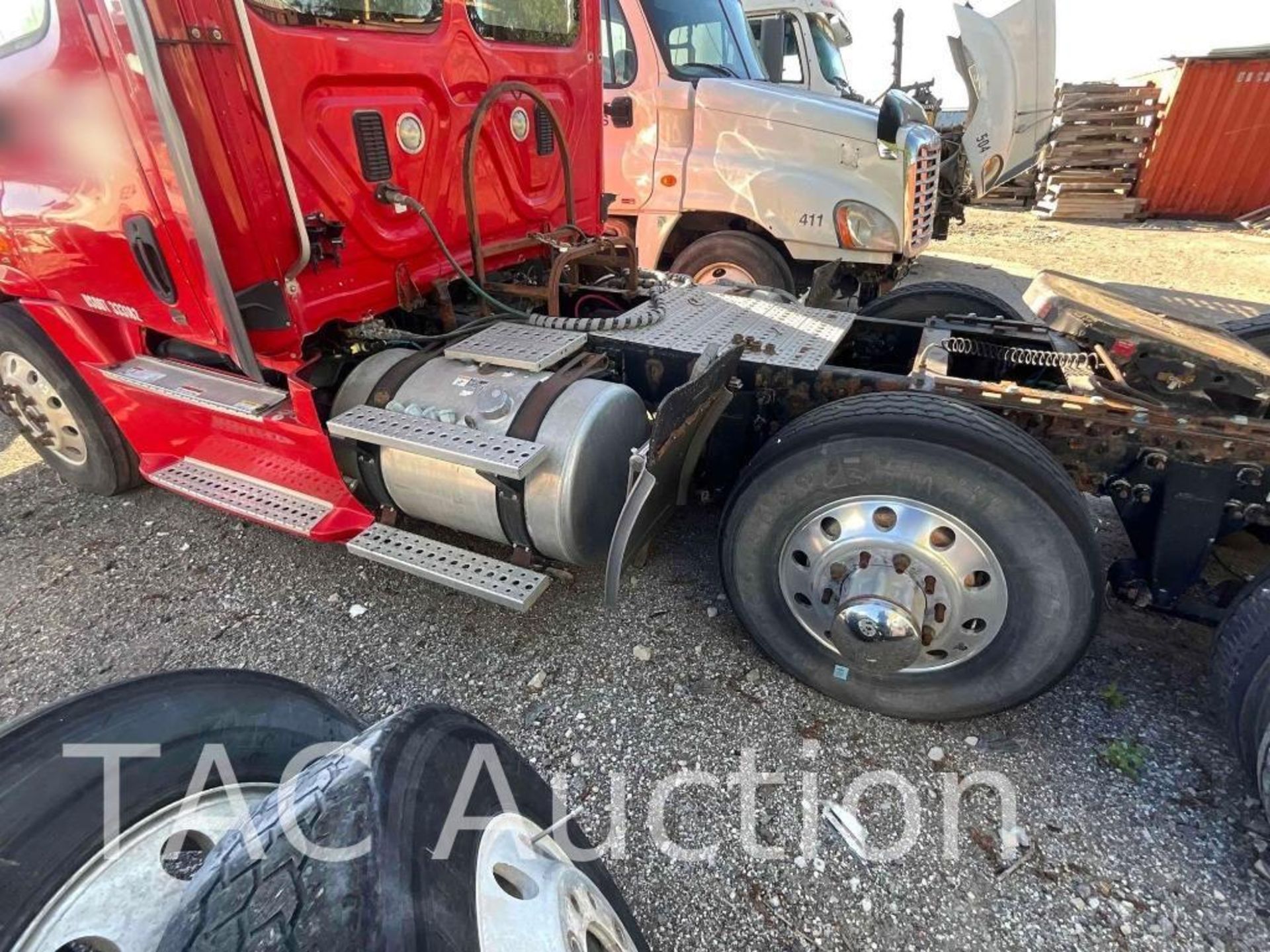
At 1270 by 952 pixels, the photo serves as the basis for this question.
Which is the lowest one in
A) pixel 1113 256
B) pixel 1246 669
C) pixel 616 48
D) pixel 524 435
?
pixel 1113 256

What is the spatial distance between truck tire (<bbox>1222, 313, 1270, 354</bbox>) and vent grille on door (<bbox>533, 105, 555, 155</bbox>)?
11.1 feet

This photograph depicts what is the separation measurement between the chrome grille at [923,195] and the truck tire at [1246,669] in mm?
4001

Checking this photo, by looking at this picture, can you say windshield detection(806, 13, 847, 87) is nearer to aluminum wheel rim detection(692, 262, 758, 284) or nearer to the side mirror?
the side mirror

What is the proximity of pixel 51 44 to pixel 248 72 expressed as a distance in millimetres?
742

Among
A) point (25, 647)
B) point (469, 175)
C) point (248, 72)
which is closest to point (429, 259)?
point (469, 175)

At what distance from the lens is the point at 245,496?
9.93ft

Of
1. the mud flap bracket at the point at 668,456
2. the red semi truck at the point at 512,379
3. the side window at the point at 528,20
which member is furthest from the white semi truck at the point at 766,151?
the mud flap bracket at the point at 668,456

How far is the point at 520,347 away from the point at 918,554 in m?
1.70

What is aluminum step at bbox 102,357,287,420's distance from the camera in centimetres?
285

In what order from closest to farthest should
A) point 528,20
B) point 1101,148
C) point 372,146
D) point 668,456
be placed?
1. point 668,456
2. point 372,146
3. point 528,20
4. point 1101,148

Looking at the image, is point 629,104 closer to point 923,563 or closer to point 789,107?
point 789,107

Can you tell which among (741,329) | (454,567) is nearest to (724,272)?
(741,329)

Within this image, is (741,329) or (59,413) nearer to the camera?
(741,329)

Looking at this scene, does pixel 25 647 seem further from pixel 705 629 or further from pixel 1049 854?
pixel 1049 854
